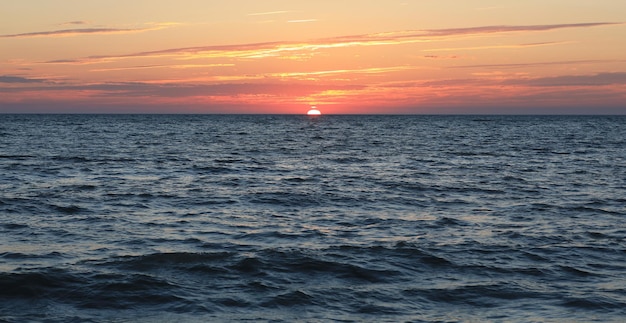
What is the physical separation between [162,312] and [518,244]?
35.5ft

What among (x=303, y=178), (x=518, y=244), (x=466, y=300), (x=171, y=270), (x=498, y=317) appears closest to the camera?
(x=498, y=317)

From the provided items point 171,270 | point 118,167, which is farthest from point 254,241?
point 118,167

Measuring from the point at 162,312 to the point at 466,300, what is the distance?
6.22 m

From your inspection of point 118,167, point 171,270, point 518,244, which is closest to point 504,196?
point 518,244

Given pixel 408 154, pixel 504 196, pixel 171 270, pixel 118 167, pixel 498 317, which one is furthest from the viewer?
pixel 408 154

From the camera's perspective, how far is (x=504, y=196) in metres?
30.3

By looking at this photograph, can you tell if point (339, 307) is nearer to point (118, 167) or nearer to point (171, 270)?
point (171, 270)

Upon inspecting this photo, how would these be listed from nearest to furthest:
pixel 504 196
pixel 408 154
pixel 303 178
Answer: pixel 504 196 < pixel 303 178 < pixel 408 154

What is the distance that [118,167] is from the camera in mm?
43500

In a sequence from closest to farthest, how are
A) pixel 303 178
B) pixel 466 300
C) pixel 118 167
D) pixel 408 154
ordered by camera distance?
pixel 466 300, pixel 303 178, pixel 118 167, pixel 408 154

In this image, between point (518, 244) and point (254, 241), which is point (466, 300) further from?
point (254, 241)

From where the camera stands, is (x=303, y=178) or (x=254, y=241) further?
(x=303, y=178)

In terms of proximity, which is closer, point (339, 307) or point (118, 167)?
point (339, 307)

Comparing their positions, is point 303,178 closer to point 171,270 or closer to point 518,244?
point 518,244
